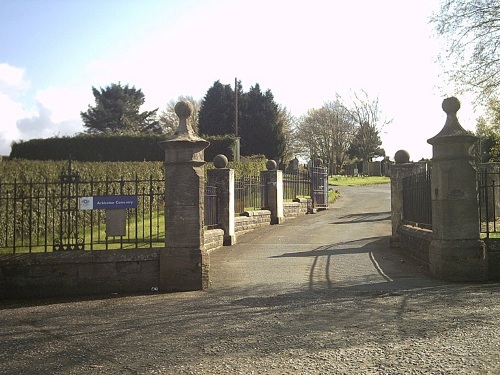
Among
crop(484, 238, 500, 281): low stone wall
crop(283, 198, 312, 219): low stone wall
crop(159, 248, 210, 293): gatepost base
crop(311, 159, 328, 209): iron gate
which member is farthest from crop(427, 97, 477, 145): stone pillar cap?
crop(311, 159, 328, 209): iron gate

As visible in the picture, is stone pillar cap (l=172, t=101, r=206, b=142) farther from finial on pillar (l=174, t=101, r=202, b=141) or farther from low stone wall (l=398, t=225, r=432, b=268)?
low stone wall (l=398, t=225, r=432, b=268)

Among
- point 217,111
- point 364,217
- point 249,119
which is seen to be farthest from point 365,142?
point 364,217

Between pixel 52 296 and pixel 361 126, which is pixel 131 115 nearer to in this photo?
pixel 361 126

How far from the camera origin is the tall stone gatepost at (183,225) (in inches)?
349

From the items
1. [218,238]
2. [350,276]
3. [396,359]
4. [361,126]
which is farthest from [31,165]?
[361,126]

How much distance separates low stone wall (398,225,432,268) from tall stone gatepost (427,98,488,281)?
37.5 inches

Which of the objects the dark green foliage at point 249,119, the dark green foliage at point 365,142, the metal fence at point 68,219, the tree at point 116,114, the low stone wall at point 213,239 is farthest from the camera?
the tree at point 116,114

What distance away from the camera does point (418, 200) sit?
11867 millimetres

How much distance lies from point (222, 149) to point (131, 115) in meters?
29.0

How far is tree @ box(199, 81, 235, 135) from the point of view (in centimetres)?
5434

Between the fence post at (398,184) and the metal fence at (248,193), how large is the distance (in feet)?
16.8

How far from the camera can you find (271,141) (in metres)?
52.8

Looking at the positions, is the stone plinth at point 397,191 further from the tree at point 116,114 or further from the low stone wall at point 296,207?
the tree at point 116,114

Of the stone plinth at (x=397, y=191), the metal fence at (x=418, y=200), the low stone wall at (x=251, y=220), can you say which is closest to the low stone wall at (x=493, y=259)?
the metal fence at (x=418, y=200)
